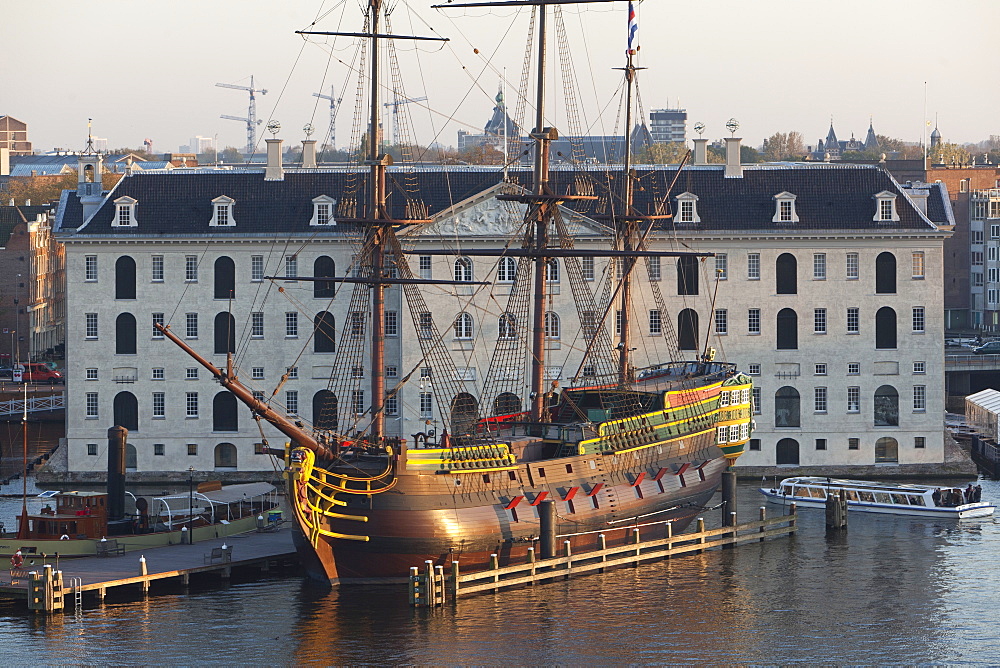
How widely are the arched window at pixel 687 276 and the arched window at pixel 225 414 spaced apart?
88.5 feet

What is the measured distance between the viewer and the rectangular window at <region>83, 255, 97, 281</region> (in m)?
109

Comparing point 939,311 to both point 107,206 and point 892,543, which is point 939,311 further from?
point 107,206

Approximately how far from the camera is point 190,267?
4284 inches

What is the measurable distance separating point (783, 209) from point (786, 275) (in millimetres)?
3861

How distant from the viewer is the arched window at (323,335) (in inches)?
4279

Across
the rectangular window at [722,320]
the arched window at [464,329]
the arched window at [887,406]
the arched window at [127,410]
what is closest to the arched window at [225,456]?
the arched window at [127,410]

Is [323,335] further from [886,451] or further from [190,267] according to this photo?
[886,451]

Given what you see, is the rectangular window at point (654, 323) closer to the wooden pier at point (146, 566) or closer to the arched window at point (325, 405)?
the arched window at point (325, 405)

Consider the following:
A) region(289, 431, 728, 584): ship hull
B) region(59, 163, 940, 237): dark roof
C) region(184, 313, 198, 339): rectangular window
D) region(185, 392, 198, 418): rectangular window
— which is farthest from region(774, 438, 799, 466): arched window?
region(184, 313, 198, 339): rectangular window

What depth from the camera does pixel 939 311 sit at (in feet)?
359

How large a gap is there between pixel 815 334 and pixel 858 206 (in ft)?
26.0

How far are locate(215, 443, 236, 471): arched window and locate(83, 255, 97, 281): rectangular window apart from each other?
486 inches

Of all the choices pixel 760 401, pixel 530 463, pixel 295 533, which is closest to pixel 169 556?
pixel 295 533

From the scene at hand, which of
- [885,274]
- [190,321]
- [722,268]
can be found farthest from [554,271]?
[190,321]
